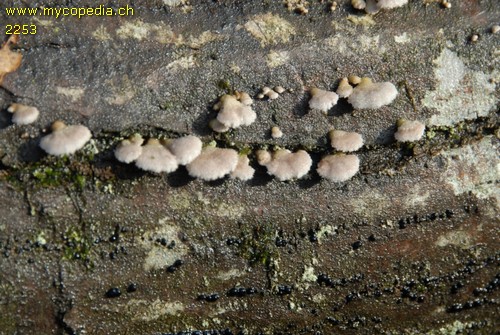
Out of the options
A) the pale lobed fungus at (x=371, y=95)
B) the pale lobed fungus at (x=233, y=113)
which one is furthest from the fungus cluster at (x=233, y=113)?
the pale lobed fungus at (x=371, y=95)

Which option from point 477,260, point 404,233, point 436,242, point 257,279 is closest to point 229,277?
point 257,279

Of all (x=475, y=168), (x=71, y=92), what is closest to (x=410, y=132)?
(x=475, y=168)

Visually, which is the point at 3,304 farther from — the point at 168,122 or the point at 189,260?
the point at 168,122

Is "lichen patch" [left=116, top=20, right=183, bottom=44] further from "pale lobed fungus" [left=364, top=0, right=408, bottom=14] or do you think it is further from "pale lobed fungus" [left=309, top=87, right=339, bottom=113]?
"pale lobed fungus" [left=364, top=0, right=408, bottom=14]

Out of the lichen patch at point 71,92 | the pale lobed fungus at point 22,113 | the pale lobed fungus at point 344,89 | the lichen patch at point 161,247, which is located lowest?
the lichen patch at point 161,247

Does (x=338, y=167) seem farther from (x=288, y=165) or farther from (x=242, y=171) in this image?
(x=242, y=171)

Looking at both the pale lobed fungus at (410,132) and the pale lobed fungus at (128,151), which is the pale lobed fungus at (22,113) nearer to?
the pale lobed fungus at (128,151)
